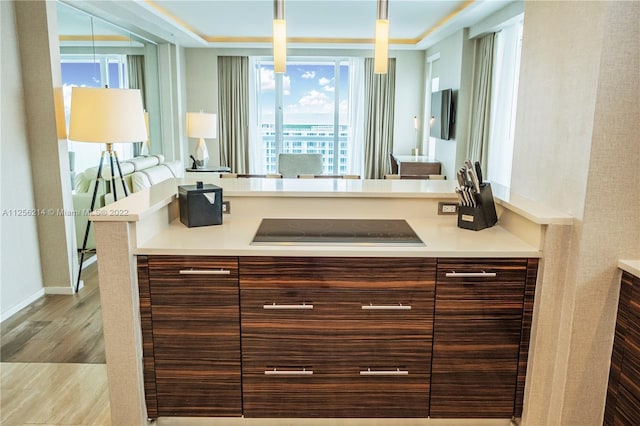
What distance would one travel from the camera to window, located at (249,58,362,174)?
8562mm

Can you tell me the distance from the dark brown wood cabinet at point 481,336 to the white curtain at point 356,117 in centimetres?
688

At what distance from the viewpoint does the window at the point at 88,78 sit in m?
4.15

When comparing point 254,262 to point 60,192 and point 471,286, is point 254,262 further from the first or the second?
point 60,192

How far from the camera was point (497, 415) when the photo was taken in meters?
2.08

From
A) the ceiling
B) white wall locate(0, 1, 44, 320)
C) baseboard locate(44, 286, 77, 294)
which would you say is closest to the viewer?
white wall locate(0, 1, 44, 320)

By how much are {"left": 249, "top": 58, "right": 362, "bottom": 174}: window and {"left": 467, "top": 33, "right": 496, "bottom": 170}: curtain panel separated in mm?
2973

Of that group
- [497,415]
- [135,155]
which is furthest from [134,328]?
[135,155]

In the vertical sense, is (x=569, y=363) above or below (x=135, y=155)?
below

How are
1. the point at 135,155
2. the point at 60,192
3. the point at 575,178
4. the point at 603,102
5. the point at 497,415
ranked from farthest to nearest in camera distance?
the point at 135,155, the point at 60,192, the point at 497,415, the point at 575,178, the point at 603,102

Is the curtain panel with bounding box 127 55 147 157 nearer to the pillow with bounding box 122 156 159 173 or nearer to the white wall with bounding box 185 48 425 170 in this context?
the pillow with bounding box 122 156 159 173

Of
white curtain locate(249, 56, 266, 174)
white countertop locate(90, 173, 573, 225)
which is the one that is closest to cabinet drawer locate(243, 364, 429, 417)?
white countertop locate(90, 173, 573, 225)

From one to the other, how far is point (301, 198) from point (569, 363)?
1478 mm

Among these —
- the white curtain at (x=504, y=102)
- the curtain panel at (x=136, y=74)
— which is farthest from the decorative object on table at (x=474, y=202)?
the curtain panel at (x=136, y=74)

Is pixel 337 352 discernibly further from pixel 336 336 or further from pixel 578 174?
pixel 578 174
